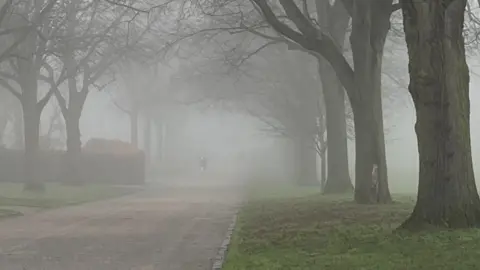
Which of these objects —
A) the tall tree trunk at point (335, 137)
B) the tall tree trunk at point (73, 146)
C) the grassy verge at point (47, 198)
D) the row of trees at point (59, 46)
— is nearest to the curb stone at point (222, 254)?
the grassy verge at point (47, 198)

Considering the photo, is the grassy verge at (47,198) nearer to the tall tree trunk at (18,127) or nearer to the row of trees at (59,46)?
the row of trees at (59,46)

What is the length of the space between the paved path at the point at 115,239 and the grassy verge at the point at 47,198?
1.50 meters

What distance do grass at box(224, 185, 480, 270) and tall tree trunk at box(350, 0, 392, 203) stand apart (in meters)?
Result: 3.61

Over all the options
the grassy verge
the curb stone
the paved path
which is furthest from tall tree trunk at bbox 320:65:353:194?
the curb stone

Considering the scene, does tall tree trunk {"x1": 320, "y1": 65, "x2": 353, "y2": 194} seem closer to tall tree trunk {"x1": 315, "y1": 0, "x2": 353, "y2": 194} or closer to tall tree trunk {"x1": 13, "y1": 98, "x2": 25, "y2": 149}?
tall tree trunk {"x1": 315, "y1": 0, "x2": 353, "y2": 194}

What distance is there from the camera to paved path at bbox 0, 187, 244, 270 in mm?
12133

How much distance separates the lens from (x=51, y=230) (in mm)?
17953

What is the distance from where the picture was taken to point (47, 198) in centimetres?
3123

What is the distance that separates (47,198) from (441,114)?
839 inches

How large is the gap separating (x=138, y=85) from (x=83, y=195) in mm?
29880

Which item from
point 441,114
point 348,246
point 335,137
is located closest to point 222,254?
point 348,246

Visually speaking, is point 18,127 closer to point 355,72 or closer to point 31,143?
point 31,143

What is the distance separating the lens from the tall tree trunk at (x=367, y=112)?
68.4 ft

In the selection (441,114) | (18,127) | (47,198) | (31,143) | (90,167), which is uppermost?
(18,127)
